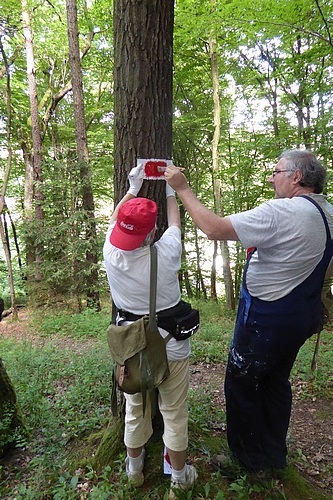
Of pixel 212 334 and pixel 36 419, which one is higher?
pixel 36 419

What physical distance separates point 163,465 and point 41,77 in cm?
1524

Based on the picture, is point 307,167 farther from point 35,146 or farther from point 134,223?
point 35,146

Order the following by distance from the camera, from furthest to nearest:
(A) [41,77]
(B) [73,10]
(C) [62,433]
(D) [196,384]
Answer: (A) [41,77], (B) [73,10], (D) [196,384], (C) [62,433]

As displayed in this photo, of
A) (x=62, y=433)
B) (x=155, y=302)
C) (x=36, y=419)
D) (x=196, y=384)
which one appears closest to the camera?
(x=155, y=302)

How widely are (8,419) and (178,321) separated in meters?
2.04

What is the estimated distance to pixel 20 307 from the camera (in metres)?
12.7

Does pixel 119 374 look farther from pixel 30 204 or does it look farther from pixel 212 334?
pixel 30 204

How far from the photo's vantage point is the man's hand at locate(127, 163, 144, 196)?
2508 mm

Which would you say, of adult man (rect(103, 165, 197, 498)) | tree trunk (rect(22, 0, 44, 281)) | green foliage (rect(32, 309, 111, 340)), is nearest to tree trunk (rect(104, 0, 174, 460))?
adult man (rect(103, 165, 197, 498))

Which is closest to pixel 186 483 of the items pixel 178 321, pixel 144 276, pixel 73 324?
pixel 178 321

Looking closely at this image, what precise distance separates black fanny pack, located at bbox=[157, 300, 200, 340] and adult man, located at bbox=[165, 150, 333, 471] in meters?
0.43

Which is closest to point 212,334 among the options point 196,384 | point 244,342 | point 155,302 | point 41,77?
point 196,384

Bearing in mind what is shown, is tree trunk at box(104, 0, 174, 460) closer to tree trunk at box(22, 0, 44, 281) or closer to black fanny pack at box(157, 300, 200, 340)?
black fanny pack at box(157, 300, 200, 340)

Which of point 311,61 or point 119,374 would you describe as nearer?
point 119,374
